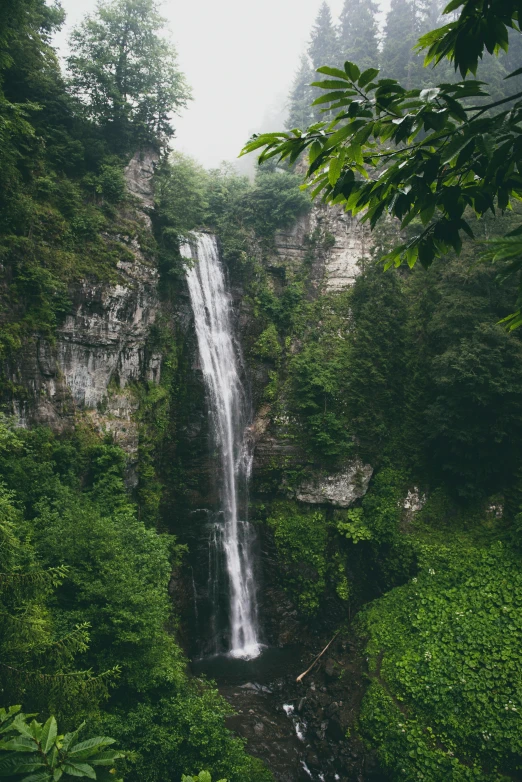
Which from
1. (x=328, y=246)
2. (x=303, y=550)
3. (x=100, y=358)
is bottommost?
(x=303, y=550)

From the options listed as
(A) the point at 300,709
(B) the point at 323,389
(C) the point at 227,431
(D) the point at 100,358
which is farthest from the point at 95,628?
(B) the point at 323,389

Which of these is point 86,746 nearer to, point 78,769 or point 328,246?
point 78,769

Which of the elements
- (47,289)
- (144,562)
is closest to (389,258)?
(144,562)

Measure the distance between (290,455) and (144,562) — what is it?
294 inches

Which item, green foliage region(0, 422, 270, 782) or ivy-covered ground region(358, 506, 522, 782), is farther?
ivy-covered ground region(358, 506, 522, 782)

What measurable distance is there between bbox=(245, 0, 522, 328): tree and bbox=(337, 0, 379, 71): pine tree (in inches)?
1110

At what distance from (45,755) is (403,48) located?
110ft

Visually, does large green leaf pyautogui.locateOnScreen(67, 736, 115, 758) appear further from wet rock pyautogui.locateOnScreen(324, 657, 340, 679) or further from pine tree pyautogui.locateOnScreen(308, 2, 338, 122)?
pine tree pyautogui.locateOnScreen(308, 2, 338, 122)

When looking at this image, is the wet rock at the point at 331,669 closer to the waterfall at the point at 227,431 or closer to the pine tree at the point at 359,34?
the waterfall at the point at 227,431

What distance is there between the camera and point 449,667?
10398 millimetres

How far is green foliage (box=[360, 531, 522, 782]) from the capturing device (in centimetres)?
920

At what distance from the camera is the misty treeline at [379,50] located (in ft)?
74.3

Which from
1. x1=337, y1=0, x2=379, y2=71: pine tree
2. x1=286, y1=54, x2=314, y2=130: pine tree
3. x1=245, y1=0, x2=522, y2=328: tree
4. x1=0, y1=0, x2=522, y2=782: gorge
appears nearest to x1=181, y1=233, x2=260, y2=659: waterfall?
x1=0, y1=0, x2=522, y2=782: gorge

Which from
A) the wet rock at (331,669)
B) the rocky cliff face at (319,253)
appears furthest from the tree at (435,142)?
the rocky cliff face at (319,253)
